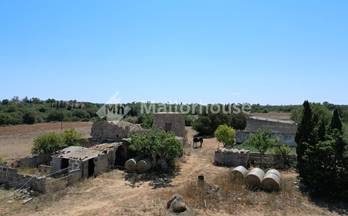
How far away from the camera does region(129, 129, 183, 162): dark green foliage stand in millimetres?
23406

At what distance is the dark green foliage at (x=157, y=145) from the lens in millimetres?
23406

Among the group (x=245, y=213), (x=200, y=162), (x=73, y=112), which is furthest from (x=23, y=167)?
(x=73, y=112)

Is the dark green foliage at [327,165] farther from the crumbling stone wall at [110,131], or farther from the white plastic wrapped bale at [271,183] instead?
the crumbling stone wall at [110,131]

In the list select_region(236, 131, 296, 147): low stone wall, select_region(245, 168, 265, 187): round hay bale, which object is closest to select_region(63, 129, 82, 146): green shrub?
select_region(245, 168, 265, 187): round hay bale

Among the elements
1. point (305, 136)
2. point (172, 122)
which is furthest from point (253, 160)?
point (172, 122)

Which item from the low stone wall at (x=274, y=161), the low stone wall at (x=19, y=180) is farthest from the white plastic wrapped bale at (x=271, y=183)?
the low stone wall at (x=19, y=180)

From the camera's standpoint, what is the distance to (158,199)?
18.4 m

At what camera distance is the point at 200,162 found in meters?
26.7

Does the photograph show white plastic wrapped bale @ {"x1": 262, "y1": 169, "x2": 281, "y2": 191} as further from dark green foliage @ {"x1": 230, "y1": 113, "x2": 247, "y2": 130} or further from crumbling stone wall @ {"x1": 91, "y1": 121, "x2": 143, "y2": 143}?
dark green foliage @ {"x1": 230, "y1": 113, "x2": 247, "y2": 130}

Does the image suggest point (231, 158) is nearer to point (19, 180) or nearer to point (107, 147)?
point (107, 147)

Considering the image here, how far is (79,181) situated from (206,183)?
7.54 meters

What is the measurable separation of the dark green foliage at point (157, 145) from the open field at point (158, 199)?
1674 millimetres

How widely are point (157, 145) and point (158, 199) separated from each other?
5466 millimetres

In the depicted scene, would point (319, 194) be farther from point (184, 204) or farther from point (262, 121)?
point (262, 121)
